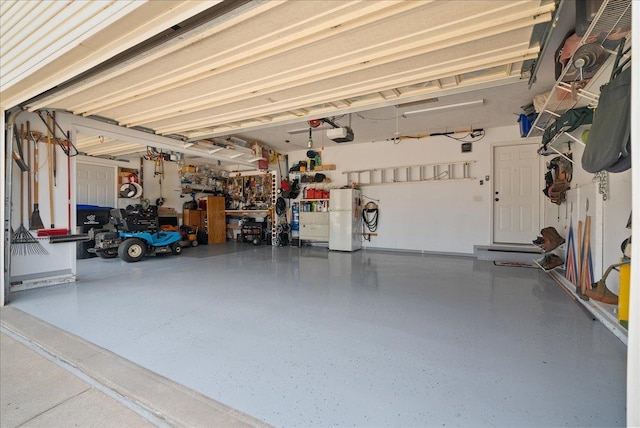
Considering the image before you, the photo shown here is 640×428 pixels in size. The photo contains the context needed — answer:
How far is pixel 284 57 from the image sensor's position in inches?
106

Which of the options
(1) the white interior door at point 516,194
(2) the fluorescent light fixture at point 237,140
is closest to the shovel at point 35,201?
(2) the fluorescent light fixture at point 237,140

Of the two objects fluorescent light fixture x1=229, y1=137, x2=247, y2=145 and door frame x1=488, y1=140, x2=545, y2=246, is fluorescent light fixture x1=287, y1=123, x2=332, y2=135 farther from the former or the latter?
door frame x1=488, y1=140, x2=545, y2=246

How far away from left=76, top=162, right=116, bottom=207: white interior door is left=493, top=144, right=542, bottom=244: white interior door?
1006 centimetres

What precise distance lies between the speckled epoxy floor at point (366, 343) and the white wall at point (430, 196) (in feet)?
6.85

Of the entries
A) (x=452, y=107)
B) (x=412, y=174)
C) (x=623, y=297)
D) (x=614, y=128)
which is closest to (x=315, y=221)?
(x=412, y=174)

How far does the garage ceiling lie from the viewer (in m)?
2.03

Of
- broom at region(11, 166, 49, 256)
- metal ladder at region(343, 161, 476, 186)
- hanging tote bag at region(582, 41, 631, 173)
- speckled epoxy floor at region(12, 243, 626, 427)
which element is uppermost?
metal ladder at region(343, 161, 476, 186)

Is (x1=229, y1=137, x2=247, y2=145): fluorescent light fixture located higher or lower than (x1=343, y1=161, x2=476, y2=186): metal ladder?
higher

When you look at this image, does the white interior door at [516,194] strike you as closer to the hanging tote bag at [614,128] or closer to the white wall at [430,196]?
the white wall at [430,196]

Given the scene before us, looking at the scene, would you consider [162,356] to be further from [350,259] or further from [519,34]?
[350,259]

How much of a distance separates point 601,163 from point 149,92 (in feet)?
14.6

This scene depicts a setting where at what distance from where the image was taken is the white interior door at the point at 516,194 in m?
5.70

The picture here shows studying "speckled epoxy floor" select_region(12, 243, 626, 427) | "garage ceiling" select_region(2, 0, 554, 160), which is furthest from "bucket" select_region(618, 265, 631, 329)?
"garage ceiling" select_region(2, 0, 554, 160)

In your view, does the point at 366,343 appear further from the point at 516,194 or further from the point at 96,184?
the point at 96,184
